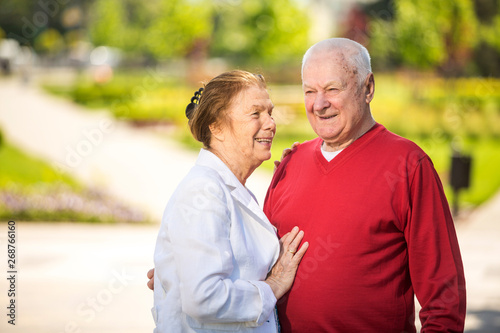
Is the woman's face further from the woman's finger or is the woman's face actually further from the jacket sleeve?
the woman's finger

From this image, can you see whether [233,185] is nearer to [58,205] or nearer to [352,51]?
[352,51]

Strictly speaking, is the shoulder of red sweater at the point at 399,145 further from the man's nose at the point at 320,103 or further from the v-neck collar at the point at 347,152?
the man's nose at the point at 320,103

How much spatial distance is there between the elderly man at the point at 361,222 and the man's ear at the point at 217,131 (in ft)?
1.55

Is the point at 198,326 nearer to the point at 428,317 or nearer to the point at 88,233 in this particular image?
the point at 428,317

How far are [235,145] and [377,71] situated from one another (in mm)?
26084

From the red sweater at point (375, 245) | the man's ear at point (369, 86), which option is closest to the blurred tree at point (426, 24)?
the man's ear at point (369, 86)

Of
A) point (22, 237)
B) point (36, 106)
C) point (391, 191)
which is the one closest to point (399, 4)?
point (36, 106)

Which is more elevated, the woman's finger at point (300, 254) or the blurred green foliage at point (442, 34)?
the blurred green foliage at point (442, 34)

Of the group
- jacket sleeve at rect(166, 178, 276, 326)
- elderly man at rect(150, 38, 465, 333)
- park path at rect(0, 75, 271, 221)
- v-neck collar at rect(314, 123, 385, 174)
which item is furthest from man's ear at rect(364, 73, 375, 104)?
park path at rect(0, 75, 271, 221)

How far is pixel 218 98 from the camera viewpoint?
237cm

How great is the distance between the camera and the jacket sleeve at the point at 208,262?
6.68ft

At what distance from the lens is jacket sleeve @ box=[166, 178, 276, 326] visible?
2.04m

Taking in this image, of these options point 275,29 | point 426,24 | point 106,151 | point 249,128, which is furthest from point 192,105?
point 275,29

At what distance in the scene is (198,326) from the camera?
2184 mm
